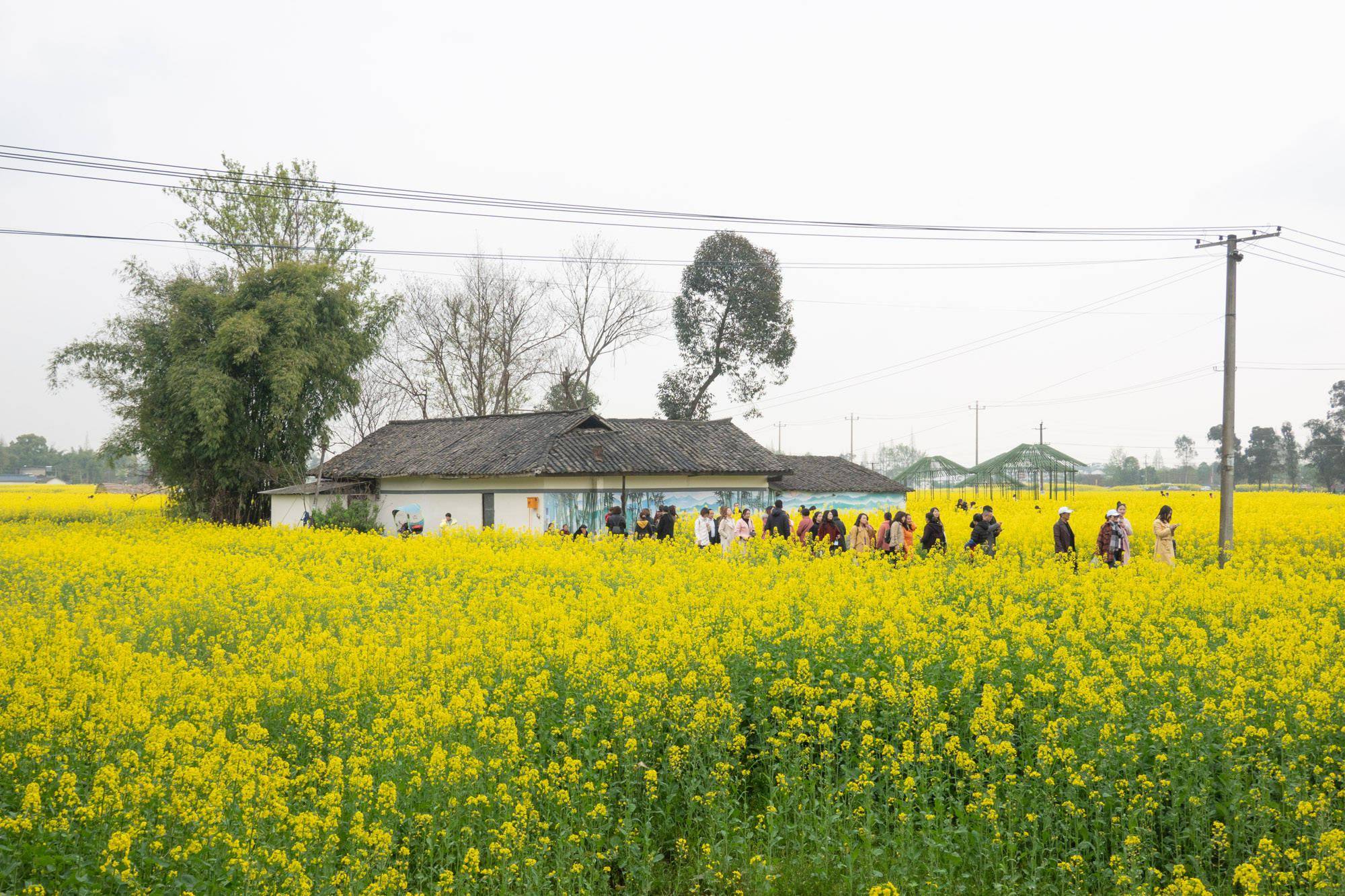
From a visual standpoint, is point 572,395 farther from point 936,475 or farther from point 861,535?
point 861,535

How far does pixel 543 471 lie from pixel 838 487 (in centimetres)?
1645

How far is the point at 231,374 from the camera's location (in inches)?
1184

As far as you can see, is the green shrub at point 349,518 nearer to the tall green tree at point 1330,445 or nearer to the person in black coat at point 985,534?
the person in black coat at point 985,534

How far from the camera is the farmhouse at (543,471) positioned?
2711 cm

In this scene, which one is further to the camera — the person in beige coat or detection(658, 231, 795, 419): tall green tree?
detection(658, 231, 795, 419): tall green tree

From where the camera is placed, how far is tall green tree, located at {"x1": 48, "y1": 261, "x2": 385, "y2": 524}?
95.6 ft

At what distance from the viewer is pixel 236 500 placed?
32.3 meters

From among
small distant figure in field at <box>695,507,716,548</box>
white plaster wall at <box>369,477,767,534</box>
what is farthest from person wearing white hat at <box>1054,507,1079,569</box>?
white plaster wall at <box>369,477,767,534</box>

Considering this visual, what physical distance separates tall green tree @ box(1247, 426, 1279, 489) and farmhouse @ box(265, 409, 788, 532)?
66.7 meters

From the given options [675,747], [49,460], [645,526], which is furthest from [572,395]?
[49,460]

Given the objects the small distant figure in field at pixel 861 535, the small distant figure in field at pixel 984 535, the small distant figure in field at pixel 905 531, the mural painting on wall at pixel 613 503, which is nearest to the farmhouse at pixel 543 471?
the mural painting on wall at pixel 613 503

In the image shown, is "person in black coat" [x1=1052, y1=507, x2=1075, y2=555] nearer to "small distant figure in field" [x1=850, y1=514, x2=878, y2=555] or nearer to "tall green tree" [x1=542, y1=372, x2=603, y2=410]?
"small distant figure in field" [x1=850, y1=514, x2=878, y2=555]

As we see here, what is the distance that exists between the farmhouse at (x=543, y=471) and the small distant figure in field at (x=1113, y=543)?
1449 cm

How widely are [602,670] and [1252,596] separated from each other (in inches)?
302
